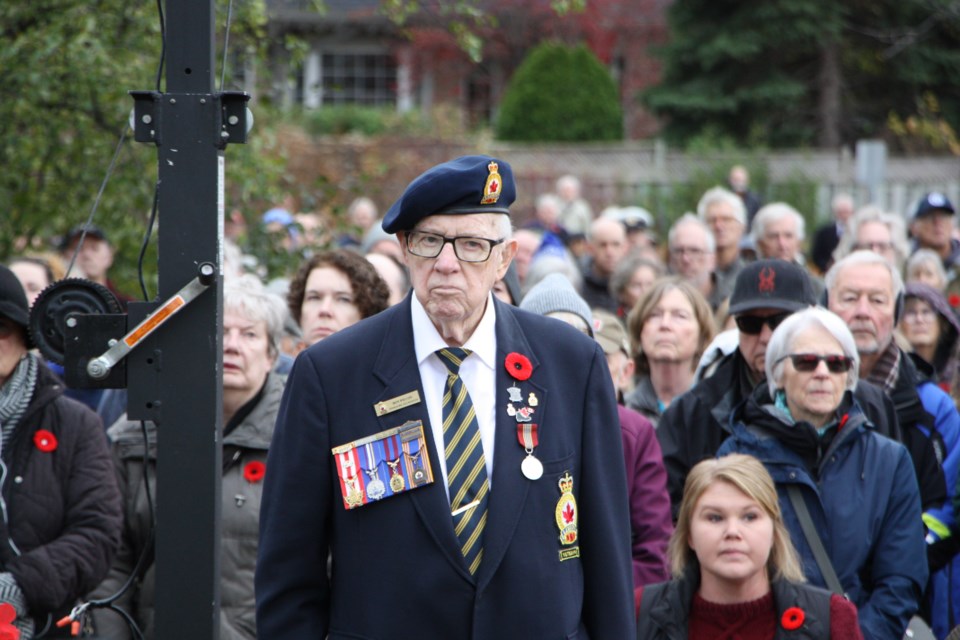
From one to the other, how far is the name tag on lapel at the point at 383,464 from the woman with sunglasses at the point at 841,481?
6.54ft

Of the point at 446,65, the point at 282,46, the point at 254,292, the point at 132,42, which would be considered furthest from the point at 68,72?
the point at 446,65

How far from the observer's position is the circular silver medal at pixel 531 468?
3330 millimetres

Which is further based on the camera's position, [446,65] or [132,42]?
[446,65]

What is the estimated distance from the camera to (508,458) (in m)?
3.34

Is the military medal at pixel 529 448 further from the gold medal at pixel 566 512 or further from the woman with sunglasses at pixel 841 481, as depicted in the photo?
the woman with sunglasses at pixel 841 481

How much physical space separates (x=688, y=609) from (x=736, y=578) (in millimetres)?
201

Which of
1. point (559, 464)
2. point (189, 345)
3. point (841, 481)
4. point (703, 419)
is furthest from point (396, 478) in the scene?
point (703, 419)

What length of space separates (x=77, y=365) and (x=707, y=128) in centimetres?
2332

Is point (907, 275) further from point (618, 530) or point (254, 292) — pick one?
point (618, 530)

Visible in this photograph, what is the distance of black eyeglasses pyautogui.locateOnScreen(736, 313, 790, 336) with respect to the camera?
5883mm

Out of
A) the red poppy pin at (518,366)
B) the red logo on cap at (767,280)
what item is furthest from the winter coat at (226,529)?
the red logo on cap at (767,280)

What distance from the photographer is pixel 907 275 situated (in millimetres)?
9477

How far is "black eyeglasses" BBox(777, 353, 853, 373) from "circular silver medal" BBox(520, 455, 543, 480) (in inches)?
80.6

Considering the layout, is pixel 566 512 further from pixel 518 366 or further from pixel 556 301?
pixel 556 301
